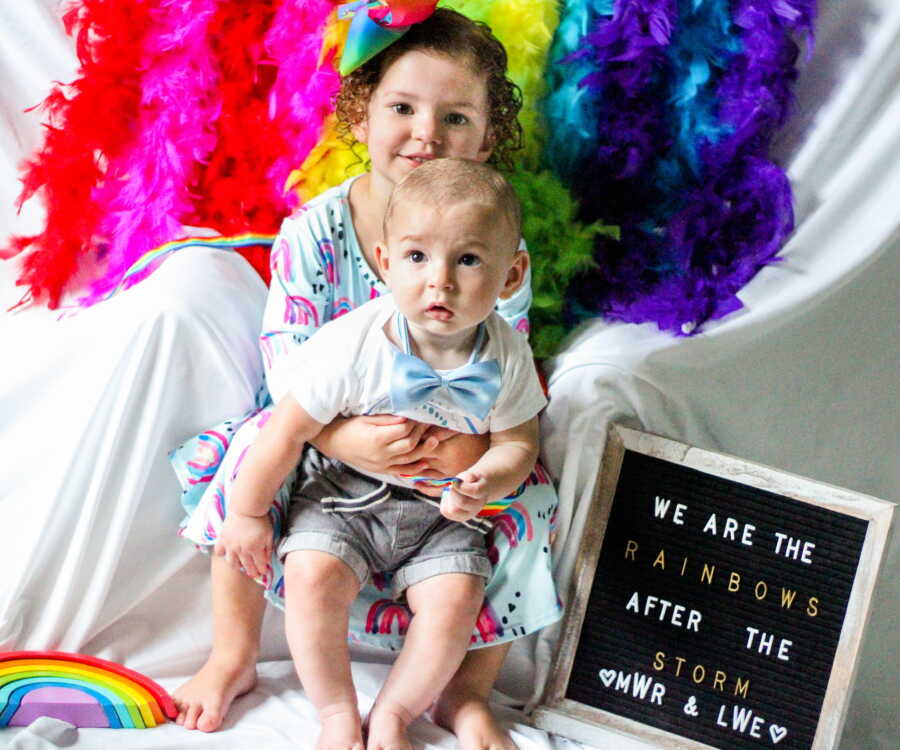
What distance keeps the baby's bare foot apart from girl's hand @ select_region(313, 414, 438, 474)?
0.29 meters

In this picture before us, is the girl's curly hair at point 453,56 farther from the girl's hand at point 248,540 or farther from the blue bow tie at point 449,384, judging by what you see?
the girl's hand at point 248,540

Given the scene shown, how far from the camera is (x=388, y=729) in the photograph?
4.42 feet

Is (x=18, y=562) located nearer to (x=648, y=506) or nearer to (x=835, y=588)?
(x=648, y=506)

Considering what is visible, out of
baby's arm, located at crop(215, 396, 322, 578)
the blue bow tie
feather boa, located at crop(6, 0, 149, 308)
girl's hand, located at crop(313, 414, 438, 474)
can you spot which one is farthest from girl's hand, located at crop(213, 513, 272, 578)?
feather boa, located at crop(6, 0, 149, 308)

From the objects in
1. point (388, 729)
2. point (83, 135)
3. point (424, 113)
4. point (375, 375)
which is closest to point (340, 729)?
point (388, 729)

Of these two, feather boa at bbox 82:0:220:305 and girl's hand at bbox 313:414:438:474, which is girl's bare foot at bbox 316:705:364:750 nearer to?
girl's hand at bbox 313:414:438:474

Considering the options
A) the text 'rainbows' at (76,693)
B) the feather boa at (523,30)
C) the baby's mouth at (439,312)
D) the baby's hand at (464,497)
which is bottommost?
the text 'rainbows' at (76,693)

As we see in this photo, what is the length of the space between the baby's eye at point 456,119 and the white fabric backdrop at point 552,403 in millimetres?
378

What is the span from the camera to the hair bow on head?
Result: 148cm

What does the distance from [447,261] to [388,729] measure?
1.86 feet

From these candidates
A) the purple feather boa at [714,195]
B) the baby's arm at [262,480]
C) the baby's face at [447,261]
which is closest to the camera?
the baby's face at [447,261]

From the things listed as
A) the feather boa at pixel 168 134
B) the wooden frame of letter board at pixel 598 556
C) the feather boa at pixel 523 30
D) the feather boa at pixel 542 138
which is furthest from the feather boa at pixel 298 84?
the wooden frame of letter board at pixel 598 556

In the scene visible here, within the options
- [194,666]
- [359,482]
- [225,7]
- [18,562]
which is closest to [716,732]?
[359,482]

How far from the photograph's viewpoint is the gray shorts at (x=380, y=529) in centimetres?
142
